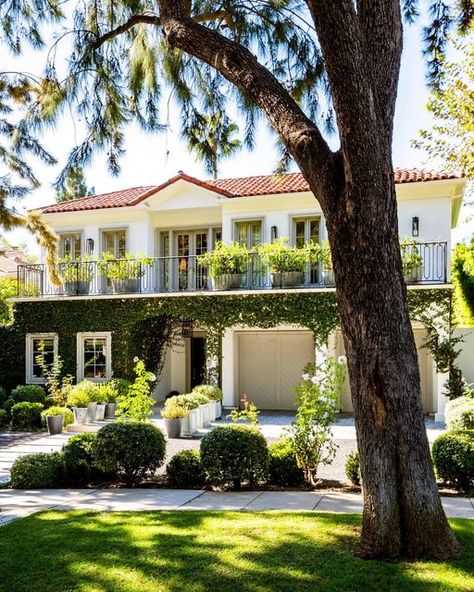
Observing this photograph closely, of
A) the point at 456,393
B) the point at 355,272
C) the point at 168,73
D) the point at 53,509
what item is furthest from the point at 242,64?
the point at 456,393

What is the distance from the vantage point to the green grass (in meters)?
4.37

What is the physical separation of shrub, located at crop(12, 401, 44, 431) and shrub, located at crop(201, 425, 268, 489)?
30.1 feet

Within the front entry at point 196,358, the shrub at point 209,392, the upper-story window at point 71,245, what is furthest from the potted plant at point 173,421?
the upper-story window at point 71,245

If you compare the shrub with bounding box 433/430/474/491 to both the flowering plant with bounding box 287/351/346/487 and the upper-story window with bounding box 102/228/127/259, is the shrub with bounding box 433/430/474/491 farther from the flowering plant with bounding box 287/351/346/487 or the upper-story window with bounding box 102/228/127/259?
the upper-story window with bounding box 102/228/127/259

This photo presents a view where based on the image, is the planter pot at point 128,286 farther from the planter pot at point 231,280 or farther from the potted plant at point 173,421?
the potted plant at point 173,421

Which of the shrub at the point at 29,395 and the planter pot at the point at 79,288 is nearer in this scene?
the shrub at the point at 29,395

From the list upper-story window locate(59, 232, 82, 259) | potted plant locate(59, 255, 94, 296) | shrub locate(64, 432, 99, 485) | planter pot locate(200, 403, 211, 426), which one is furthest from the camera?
A: upper-story window locate(59, 232, 82, 259)

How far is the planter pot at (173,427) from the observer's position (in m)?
13.5

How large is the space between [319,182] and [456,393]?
Answer: 40.6ft

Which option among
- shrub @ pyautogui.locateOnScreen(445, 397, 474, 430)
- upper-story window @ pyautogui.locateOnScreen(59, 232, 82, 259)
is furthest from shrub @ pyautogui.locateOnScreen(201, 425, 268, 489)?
upper-story window @ pyautogui.locateOnScreen(59, 232, 82, 259)

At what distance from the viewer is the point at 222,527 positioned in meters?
5.89

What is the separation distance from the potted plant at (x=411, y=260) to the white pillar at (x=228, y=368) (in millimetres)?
5743

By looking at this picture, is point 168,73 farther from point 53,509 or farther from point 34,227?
point 53,509

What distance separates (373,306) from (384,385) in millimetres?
618
